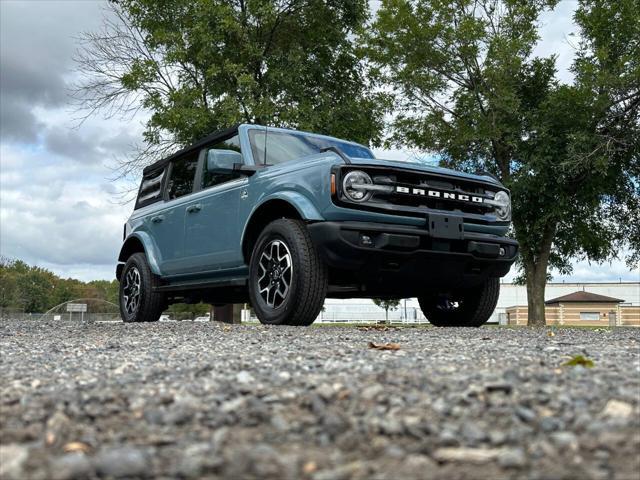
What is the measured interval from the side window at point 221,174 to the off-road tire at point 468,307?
258 centimetres

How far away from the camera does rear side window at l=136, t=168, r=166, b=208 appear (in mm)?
9109

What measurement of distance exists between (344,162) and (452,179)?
119 cm

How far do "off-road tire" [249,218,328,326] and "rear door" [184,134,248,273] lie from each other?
79 centimetres

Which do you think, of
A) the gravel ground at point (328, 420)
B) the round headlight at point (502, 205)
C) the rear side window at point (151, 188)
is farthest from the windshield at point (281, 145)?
the gravel ground at point (328, 420)

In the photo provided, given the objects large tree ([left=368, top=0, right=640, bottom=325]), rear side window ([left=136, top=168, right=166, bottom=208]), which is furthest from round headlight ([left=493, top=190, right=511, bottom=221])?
large tree ([left=368, top=0, right=640, bottom=325])

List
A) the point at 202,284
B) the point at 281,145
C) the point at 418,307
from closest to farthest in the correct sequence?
the point at 281,145, the point at 202,284, the point at 418,307

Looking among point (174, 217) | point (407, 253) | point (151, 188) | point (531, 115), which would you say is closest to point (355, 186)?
point (407, 253)

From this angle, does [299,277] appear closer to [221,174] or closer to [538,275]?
[221,174]

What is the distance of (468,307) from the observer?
7625 mm

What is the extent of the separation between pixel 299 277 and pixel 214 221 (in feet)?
5.84

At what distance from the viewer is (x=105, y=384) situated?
9.65ft

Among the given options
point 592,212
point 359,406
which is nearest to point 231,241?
point 359,406

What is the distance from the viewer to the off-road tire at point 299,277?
5.97 m

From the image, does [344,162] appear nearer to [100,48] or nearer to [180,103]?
[180,103]
